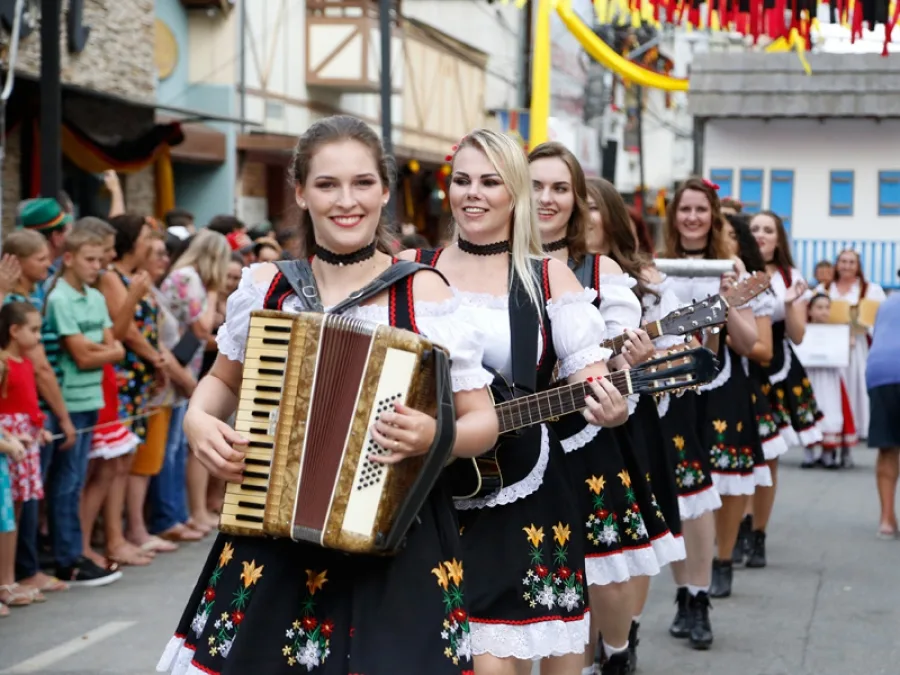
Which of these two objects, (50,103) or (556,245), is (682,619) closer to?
(556,245)

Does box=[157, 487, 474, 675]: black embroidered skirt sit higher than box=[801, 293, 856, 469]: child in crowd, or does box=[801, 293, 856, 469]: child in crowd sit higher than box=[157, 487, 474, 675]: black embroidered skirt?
box=[157, 487, 474, 675]: black embroidered skirt

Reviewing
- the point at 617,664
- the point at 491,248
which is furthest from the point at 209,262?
the point at 491,248

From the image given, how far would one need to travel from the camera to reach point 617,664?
6000 mm

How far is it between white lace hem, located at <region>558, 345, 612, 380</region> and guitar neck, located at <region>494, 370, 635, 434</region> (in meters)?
0.10

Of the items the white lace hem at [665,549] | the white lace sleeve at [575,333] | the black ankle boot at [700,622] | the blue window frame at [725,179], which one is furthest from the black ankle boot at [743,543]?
the blue window frame at [725,179]

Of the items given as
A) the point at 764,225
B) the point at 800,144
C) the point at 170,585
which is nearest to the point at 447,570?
the point at 170,585

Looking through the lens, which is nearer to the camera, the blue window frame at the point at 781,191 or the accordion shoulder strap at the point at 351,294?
the accordion shoulder strap at the point at 351,294

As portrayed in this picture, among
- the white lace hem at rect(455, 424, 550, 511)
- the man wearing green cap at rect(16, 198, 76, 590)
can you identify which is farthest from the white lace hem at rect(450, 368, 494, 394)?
the man wearing green cap at rect(16, 198, 76, 590)

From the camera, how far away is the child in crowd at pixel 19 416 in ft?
25.5

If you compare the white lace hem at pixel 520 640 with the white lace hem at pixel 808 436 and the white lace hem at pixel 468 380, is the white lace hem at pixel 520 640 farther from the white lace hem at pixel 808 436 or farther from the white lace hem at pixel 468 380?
the white lace hem at pixel 808 436

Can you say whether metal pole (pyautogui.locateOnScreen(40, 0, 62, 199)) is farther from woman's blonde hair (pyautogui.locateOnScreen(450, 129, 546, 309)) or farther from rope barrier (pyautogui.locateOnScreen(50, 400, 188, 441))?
woman's blonde hair (pyautogui.locateOnScreen(450, 129, 546, 309))

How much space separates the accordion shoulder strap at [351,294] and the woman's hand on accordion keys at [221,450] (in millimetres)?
362

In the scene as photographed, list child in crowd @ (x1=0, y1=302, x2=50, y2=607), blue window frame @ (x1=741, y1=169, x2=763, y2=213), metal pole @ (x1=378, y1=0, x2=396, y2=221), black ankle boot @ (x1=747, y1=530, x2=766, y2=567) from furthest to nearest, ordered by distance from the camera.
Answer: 1. blue window frame @ (x1=741, y1=169, x2=763, y2=213)
2. metal pole @ (x1=378, y1=0, x2=396, y2=221)
3. black ankle boot @ (x1=747, y1=530, x2=766, y2=567)
4. child in crowd @ (x1=0, y1=302, x2=50, y2=607)

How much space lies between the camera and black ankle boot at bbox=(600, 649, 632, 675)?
598 centimetres
